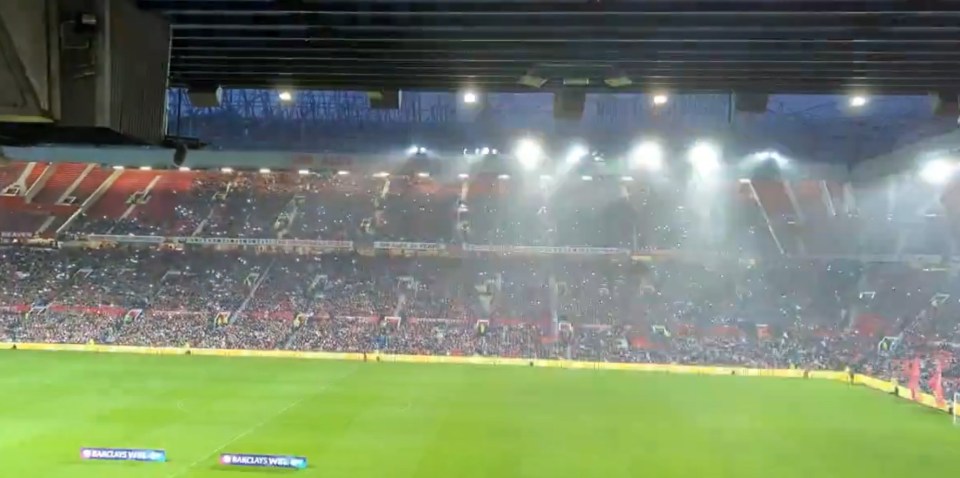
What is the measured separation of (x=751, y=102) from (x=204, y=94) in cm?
671

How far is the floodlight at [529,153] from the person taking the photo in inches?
1618

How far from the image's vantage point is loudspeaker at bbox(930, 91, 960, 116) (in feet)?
28.5

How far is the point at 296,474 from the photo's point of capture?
650 inches

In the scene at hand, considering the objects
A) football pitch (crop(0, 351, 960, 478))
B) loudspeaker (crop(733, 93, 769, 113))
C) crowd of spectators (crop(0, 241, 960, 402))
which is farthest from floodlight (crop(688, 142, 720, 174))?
loudspeaker (crop(733, 93, 769, 113))

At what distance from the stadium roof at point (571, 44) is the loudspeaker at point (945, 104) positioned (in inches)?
6.0

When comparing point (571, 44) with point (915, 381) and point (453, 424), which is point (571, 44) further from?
point (915, 381)

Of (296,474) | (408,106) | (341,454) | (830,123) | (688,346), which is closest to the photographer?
(296,474)

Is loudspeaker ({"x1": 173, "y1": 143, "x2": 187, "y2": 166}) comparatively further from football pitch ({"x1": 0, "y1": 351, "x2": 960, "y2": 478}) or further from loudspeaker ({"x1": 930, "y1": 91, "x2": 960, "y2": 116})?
football pitch ({"x1": 0, "y1": 351, "x2": 960, "y2": 478})

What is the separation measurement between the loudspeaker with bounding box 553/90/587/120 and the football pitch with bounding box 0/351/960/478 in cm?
1040

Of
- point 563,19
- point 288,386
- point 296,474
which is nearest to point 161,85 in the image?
point 563,19

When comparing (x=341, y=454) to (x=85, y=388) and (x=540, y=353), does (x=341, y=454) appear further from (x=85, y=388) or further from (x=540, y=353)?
(x=540, y=353)

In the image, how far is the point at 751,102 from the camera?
904 centimetres

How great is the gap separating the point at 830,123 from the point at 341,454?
29.9 meters

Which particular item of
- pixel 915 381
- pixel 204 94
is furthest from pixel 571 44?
pixel 915 381
